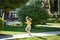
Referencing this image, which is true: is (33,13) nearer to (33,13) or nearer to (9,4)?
(33,13)

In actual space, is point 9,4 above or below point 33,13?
above

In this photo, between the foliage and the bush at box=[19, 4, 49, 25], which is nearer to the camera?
the foliage

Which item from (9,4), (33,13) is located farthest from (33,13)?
(9,4)

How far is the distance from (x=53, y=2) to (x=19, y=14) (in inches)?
875

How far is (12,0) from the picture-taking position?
37.0 feet

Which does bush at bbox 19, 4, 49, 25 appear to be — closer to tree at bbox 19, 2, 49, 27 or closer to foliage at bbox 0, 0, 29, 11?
tree at bbox 19, 2, 49, 27

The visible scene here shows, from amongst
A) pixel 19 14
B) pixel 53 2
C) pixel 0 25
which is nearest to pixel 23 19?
pixel 19 14

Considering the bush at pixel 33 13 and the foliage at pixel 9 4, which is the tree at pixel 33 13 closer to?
the bush at pixel 33 13

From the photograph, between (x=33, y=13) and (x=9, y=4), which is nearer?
(x=9, y=4)

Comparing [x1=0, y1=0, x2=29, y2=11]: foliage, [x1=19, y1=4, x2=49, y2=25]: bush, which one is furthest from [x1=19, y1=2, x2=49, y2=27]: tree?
[x1=0, y1=0, x2=29, y2=11]: foliage

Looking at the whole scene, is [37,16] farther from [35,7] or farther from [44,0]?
[44,0]

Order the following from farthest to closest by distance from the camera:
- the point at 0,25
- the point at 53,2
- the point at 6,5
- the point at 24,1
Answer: the point at 53,2 → the point at 0,25 → the point at 24,1 → the point at 6,5

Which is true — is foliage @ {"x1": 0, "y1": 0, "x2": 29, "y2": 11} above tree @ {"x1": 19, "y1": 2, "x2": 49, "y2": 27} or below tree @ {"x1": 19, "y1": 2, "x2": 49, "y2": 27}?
above

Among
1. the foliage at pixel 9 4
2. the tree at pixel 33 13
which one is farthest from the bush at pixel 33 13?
the foliage at pixel 9 4
